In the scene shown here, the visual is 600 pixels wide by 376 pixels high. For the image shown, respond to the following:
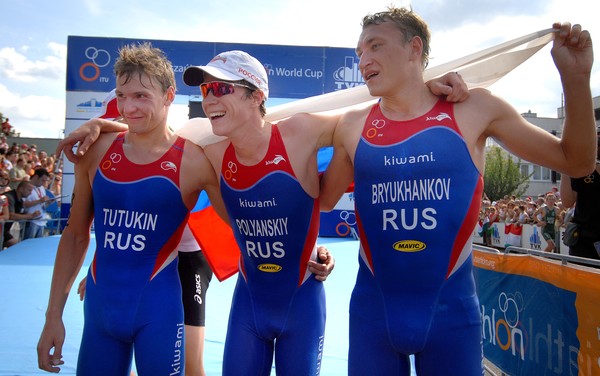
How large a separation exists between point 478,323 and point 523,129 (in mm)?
849

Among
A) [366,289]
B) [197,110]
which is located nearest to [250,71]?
[366,289]

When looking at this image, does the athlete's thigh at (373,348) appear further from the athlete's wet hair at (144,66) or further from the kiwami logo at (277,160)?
the athlete's wet hair at (144,66)

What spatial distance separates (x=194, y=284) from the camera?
11.7 feet

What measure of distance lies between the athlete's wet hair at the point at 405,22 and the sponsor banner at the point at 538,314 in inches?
75.7

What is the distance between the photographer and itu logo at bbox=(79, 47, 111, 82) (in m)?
13.9

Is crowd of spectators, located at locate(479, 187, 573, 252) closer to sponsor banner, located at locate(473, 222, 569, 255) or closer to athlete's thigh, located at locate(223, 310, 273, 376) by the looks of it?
sponsor banner, located at locate(473, 222, 569, 255)

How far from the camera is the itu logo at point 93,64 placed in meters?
13.9

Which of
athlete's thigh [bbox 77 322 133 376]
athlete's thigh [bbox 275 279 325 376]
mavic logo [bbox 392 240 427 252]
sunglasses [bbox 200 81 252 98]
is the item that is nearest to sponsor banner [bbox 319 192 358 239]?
athlete's thigh [bbox 275 279 325 376]

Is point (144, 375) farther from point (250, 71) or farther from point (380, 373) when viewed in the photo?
point (250, 71)

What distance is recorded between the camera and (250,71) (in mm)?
2594

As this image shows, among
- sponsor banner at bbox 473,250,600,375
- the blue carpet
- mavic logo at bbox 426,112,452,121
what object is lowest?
the blue carpet

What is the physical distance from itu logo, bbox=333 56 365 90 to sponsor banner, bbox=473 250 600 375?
34.1ft

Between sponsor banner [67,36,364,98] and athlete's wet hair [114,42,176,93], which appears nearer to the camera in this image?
athlete's wet hair [114,42,176,93]

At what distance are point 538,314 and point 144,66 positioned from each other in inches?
129
